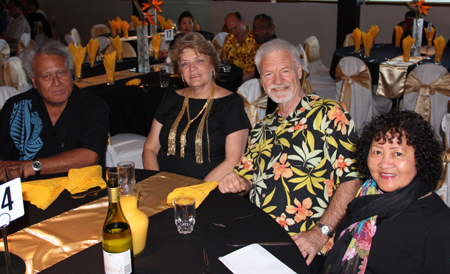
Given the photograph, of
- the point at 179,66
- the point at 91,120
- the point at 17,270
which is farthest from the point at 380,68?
the point at 17,270

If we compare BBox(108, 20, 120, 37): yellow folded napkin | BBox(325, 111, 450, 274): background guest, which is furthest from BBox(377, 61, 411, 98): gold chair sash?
BBox(108, 20, 120, 37): yellow folded napkin

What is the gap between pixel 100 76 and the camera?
14.1 ft

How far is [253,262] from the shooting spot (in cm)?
134

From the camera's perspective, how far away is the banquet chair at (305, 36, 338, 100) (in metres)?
5.27

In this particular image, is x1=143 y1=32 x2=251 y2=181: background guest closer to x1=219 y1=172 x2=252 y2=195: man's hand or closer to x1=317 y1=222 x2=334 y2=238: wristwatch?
x1=219 y1=172 x2=252 y2=195: man's hand

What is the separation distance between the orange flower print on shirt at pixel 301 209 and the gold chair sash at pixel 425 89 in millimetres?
2543

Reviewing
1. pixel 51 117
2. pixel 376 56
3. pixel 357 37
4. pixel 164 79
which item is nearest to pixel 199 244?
pixel 51 117

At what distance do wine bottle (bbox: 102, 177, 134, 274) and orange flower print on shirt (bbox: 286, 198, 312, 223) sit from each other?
928mm

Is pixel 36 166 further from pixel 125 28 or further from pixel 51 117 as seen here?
pixel 125 28

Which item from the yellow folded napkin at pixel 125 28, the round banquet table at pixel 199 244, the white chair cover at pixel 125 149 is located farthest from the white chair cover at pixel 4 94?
the yellow folded napkin at pixel 125 28

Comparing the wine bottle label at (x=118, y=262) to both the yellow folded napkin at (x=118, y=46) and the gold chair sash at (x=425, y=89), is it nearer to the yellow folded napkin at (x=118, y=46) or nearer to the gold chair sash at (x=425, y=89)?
the gold chair sash at (x=425, y=89)

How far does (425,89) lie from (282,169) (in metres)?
2.58

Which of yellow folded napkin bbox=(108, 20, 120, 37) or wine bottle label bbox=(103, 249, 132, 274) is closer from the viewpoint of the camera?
wine bottle label bbox=(103, 249, 132, 274)

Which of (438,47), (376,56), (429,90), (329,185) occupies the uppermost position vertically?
(438,47)
